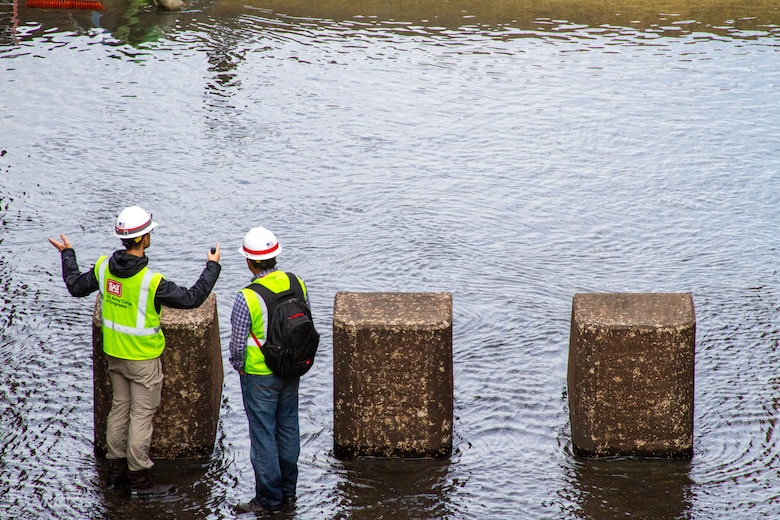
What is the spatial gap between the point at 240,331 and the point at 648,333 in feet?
8.33

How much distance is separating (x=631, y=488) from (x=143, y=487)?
305 centimetres

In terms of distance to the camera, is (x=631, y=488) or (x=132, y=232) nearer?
(x=132, y=232)

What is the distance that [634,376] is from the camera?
6641 mm

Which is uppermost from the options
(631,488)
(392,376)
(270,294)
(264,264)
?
(264,264)

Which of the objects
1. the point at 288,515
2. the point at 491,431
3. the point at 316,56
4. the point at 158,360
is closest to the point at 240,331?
the point at 158,360

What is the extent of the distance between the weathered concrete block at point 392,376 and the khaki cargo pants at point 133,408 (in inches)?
46.2

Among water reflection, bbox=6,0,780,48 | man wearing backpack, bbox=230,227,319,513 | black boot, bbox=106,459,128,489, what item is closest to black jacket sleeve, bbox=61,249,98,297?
man wearing backpack, bbox=230,227,319,513

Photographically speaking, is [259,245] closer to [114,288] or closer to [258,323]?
[258,323]

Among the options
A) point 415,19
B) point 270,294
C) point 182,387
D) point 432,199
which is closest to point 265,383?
point 270,294

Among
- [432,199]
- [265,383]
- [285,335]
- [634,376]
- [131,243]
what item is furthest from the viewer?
[432,199]

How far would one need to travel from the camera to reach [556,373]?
807cm

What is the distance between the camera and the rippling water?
22.1 ft

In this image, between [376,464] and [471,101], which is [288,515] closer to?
[376,464]

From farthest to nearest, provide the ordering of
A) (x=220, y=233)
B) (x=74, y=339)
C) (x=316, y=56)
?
(x=316, y=56) → (x=220, y=233) → (x=74, y=339)
